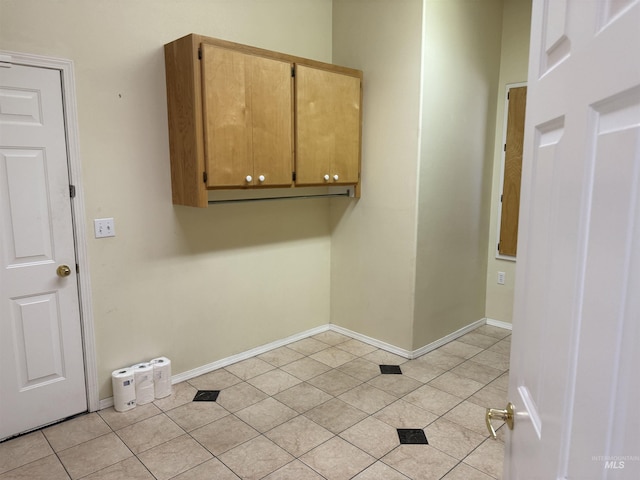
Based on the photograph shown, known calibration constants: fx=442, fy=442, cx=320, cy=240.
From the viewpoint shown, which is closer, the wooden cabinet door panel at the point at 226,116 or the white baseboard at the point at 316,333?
the wooden cabinet door panel at the point at 226,116

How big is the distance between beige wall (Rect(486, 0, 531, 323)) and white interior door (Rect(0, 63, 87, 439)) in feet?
11.3

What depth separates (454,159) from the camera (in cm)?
360

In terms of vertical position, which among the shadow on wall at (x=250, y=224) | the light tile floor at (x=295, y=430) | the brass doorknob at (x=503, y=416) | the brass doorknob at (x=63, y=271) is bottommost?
the light tile floor at (x=295, y=430)

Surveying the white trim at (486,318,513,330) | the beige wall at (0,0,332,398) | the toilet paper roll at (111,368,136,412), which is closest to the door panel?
the white trim at (486,318,513,330)

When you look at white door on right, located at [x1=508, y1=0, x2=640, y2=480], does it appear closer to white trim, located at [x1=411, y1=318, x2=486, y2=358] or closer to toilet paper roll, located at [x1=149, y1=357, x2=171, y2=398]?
toilet paper roll, located at [x1=149, y1=357, x2=171, y2=398]

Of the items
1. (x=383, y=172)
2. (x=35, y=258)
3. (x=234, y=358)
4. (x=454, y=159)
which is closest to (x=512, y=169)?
(x=454, y=159)

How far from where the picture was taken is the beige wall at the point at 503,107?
12.4 feet

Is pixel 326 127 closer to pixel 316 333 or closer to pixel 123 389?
pixel 316 333

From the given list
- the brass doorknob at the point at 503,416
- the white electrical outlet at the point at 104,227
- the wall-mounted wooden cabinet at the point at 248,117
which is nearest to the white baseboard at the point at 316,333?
the white electrical outlet at the point at 104,227

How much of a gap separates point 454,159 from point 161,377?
2.73 m

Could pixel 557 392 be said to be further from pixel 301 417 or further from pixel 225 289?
pixel 225 289

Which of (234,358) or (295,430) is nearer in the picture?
(295,430)

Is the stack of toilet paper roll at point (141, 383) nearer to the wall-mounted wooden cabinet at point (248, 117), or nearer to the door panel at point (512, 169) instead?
the wall-mounted wooden cabinet at point (248, 117)

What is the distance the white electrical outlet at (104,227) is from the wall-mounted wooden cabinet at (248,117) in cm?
42
